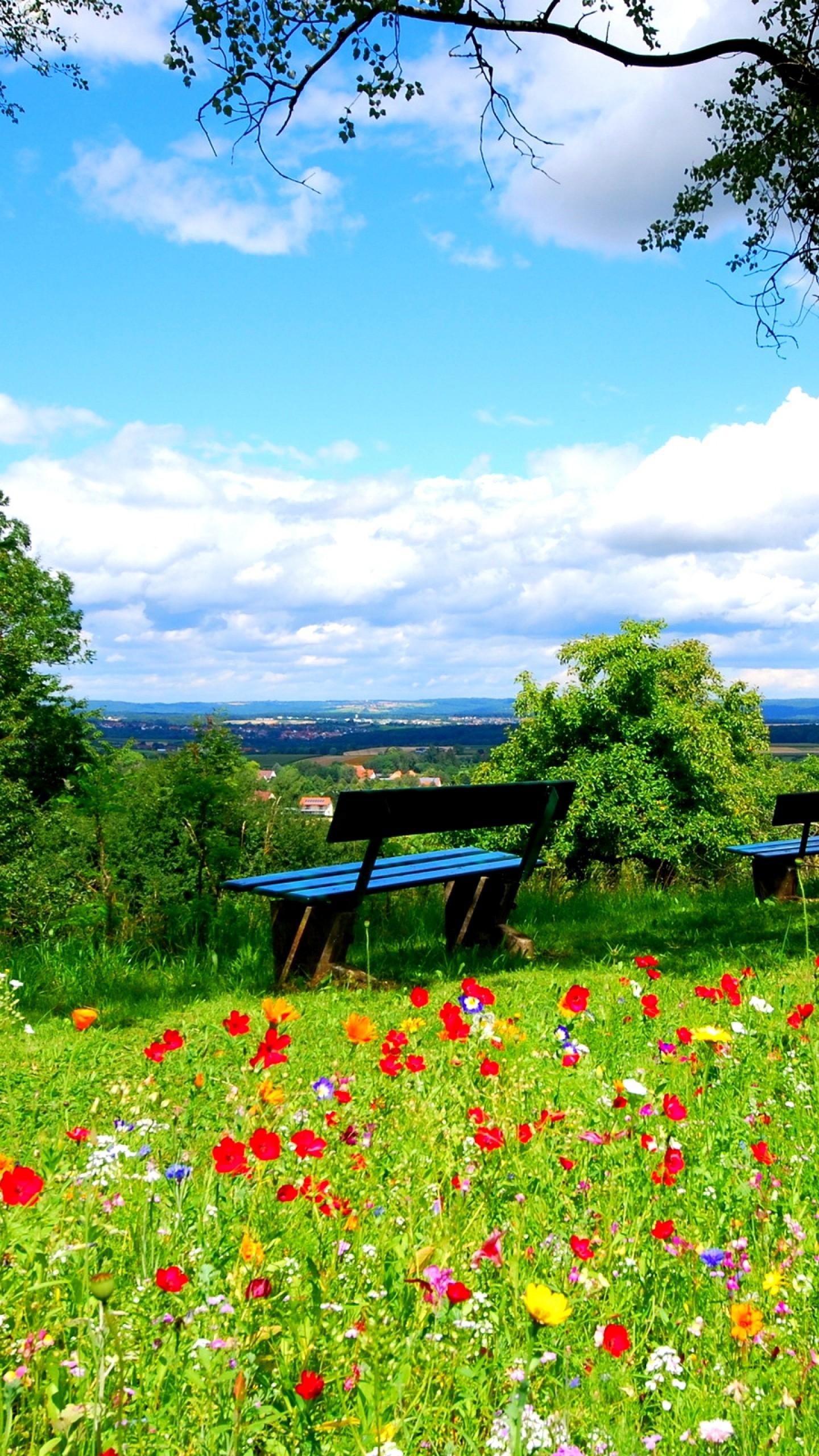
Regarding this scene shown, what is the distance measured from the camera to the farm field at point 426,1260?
1.47m

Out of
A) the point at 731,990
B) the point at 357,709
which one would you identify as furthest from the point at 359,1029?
the point at 357,709

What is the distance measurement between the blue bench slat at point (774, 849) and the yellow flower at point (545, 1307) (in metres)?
7.39

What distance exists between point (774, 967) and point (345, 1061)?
9.60ft

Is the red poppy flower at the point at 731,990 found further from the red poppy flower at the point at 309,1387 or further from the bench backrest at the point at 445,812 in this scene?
the bench backrest at the point at 445,812

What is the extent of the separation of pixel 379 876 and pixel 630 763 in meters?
17.5

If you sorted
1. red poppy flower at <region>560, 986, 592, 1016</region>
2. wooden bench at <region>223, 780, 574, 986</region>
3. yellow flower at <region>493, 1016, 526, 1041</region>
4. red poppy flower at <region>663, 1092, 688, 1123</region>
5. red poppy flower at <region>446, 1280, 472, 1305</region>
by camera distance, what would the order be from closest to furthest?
red poppy flower at <region>446, 1280, 472, 1305</region>
red poppy flower at <region>663, 1092, 688, 1123</region>
red poppy flower at <region>560, 986, 592, 1016</region>
yellow flower at <region>493, 1016, 526, 1041</region>
wooden bench at <region>223, 780, 574, 986</region>

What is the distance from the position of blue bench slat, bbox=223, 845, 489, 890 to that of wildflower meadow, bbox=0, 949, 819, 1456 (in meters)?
2.68

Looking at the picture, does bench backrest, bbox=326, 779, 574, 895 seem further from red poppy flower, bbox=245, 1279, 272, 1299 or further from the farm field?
red poppy flower, bbox=245, 1279, 272, 1299

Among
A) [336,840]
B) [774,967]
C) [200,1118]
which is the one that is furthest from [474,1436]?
[774,967]

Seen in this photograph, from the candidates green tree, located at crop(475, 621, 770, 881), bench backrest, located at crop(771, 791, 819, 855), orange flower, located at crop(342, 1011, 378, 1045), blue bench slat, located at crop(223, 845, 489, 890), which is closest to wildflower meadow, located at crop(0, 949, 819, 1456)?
orange flower, located at crop(342, 1011, 378, 1045)

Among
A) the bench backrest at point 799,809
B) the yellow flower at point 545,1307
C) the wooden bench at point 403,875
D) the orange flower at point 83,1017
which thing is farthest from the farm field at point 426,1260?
the bench backrest at point 799,809

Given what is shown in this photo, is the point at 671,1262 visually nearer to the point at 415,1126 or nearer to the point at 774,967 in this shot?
the point at 415,1126

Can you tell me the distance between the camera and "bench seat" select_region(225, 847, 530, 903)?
5770 mm

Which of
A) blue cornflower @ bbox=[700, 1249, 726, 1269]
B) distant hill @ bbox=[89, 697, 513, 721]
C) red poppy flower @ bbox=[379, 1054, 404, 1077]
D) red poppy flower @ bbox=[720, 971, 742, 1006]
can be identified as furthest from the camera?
distant hill @ bbox=[89, 697, 513, 721]
